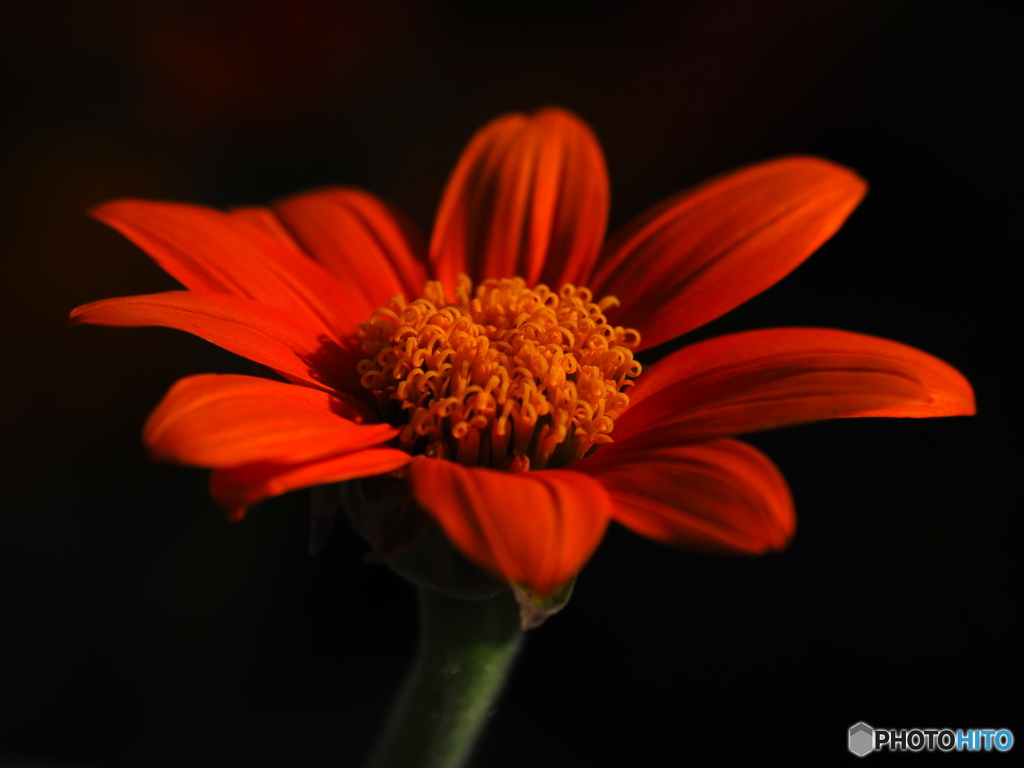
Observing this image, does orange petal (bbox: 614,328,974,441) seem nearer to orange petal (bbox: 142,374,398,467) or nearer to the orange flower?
the orange flower

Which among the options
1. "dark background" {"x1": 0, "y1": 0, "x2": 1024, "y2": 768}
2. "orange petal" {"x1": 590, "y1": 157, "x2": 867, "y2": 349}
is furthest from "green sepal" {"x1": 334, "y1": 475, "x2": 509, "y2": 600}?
"dark background" {"x1": 0, "y1": 0, "x2": 1024, "y2": 768}

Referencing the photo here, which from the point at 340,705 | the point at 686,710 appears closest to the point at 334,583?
the point at 340,705

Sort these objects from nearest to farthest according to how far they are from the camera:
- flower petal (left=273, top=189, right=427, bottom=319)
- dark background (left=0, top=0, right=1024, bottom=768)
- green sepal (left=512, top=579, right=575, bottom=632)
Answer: green sepal (left=512, top=579, right=575, bottom=632), flower petal (left=273, top=189, right=427, bottom=319), dark background (left=0, top=0, right=1024, bottom=768)

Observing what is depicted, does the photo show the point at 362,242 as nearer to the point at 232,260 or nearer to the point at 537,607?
the point at 232,260

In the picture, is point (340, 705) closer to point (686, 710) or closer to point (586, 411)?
point (686, 710)

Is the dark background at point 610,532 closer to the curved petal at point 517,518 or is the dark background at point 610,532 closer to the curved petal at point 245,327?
the curved petal at point 245,327

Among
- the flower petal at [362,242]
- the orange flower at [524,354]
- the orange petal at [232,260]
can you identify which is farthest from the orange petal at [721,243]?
the orange petal at [232,260]
